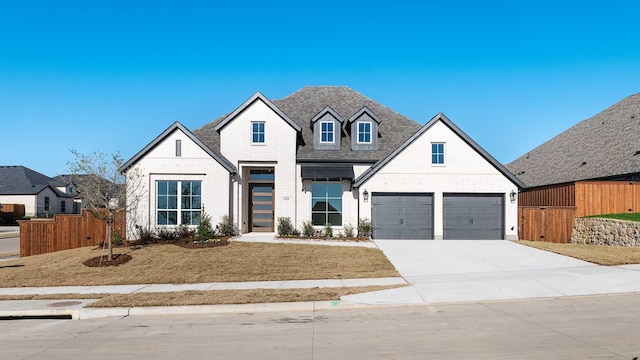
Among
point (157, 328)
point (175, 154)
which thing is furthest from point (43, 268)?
point (157, 328)

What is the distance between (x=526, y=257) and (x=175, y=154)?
16.2 metres

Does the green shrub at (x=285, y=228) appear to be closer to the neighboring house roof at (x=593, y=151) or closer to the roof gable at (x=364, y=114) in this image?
the roof gable at (x=364, y=114)

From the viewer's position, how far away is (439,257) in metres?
16.4

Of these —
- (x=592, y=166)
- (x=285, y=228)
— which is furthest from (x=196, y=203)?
(x=592, y=166)

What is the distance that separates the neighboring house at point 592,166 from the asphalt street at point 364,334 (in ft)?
49.8

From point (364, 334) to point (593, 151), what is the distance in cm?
2863

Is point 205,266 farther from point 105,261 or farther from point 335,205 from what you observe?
point 335,205

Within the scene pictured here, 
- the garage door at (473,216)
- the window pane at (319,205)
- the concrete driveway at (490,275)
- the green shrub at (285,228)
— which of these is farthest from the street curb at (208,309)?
the garage door at (473,216)

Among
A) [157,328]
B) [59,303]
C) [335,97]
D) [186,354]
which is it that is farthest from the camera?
[335,97]

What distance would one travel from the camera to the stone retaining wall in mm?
18797

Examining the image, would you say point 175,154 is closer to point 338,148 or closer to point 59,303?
point 338,148

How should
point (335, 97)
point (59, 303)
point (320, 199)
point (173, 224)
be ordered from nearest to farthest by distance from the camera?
1. point (59, 303)
2. point (173, 224)
3. point (320, 199)
4. point (335, 97)

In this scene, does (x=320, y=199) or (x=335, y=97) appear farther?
(x=335, y=97)

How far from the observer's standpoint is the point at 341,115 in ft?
83.4
